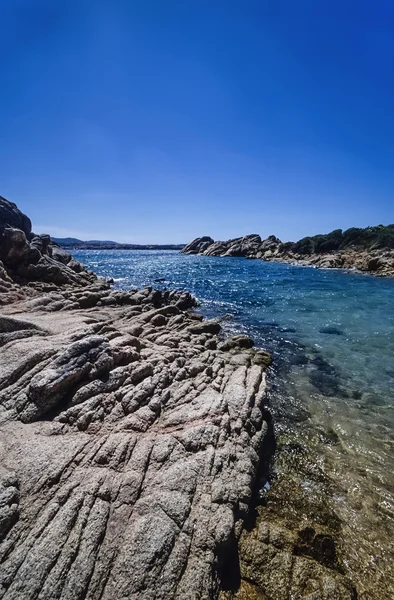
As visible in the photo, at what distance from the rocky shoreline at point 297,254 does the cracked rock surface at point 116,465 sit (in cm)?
6454

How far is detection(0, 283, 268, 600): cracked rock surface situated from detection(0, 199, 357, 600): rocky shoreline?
0.03 metres

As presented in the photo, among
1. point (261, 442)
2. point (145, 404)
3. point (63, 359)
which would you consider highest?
point (63, 359)

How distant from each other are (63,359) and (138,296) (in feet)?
53.0

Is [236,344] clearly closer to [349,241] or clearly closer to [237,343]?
[237,343]

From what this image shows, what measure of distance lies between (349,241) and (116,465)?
11138 cm

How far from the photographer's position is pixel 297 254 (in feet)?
354

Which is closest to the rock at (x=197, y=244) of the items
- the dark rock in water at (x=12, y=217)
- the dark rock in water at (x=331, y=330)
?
the dark rock in water at (x=12, y=217)

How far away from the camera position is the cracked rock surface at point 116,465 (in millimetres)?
4957

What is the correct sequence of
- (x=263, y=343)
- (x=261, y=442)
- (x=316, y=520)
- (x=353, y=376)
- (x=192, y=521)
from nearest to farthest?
(x=192, y=521), (x=316, y=520), (x=261, y=442), (x=353, y=376), (x=263, y=343)

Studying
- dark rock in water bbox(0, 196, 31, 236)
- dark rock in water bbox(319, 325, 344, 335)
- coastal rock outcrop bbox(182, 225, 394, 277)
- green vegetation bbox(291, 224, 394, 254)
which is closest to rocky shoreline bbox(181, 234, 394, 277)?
coastal rock outcrop bbox(182, 225, 394, 277)

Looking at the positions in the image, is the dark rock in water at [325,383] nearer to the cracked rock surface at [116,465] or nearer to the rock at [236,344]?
the cracked rock surface at [116,465]

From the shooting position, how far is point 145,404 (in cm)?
906

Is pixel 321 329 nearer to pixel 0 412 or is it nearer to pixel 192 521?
pixel 192 521

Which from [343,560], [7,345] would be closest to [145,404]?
[7,345]
